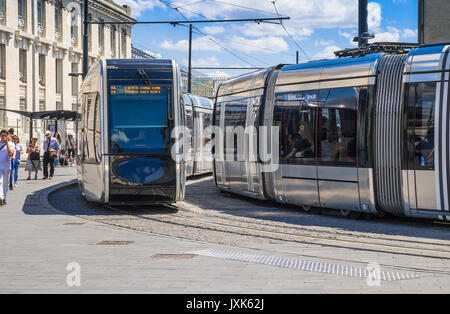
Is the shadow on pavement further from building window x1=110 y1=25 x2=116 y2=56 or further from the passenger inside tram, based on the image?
building window x1=110 y1=25 x2=116 y2=56

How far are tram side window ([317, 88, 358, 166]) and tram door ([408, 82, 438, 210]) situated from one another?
1.13m

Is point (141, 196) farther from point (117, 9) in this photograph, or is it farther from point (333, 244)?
point (117, 9)

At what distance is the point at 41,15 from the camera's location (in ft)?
165

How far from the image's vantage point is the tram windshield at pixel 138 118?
1388 centimetres

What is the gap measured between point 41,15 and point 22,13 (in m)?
2.93

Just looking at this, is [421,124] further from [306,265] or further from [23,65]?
[23,65]

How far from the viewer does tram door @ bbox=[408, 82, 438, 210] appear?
11.3 meters

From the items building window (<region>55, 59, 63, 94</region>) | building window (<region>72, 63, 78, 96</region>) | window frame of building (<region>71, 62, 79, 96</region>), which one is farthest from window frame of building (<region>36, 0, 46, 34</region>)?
building window (<region>72, 63, 78, 96</region>)

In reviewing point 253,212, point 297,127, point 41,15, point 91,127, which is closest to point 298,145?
point 297,127

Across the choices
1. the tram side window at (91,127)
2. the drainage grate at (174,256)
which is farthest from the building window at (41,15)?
the drainage grate at (174,256)

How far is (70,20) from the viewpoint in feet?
182

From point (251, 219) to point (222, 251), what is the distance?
4.20m
